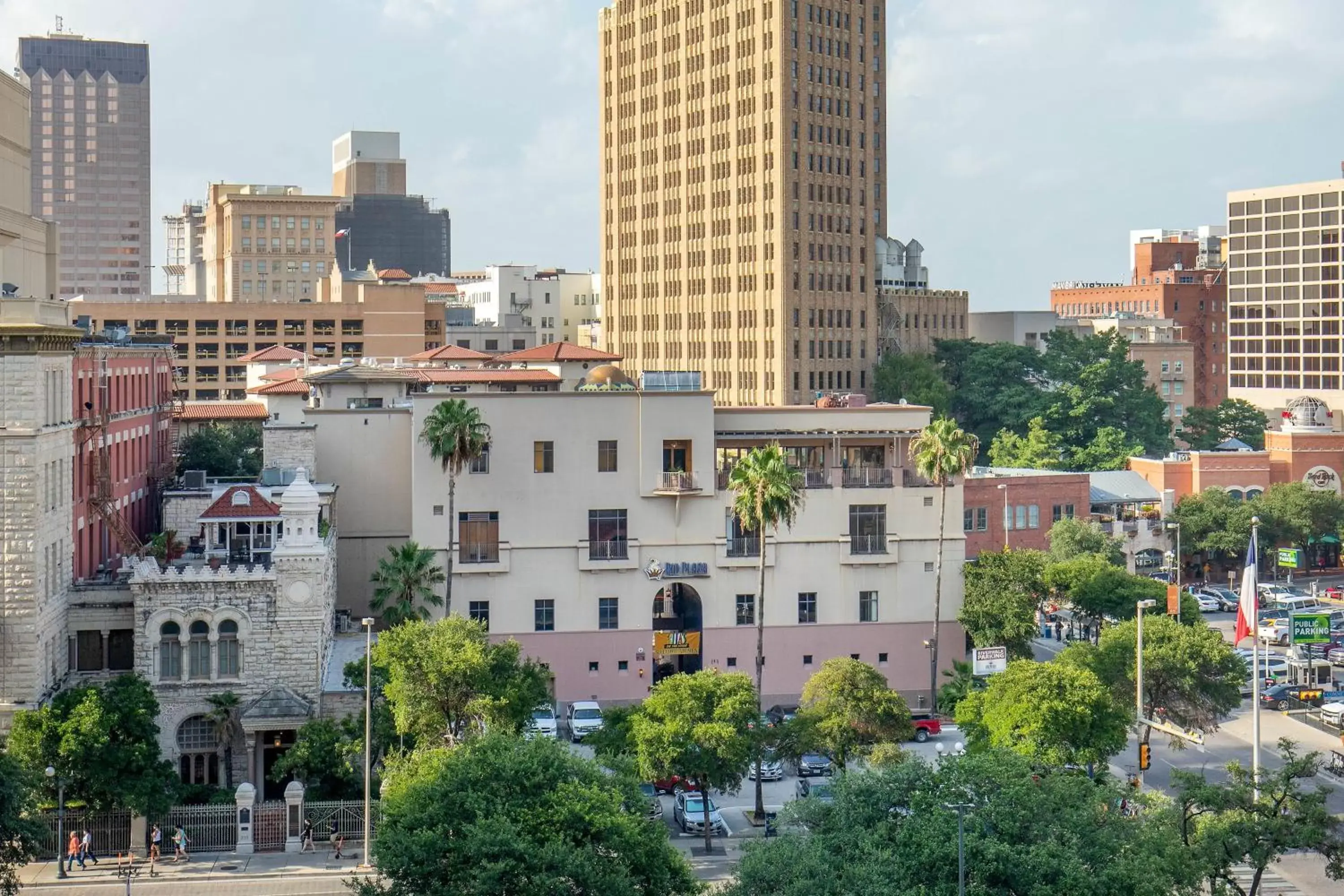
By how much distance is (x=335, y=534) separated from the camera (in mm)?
97562

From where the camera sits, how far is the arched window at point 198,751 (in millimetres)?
79062

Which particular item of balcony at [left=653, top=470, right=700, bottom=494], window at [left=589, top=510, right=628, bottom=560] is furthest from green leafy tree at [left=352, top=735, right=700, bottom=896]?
balcony at [left=653, top=470, right=700, bottom=494]

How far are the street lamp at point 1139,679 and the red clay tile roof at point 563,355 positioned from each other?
43.6 meters

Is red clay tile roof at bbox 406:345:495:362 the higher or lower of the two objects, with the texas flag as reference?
higher

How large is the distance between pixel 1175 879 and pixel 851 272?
140 meters

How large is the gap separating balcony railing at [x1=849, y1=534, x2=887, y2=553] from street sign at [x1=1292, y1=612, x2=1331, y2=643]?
25.3 metres

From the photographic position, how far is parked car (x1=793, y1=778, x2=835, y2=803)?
61719mm

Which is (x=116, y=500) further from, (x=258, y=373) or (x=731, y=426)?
(x=258, y=373)

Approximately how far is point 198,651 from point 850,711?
25.9 metres

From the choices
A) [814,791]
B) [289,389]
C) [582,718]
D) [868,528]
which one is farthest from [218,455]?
[814,791]

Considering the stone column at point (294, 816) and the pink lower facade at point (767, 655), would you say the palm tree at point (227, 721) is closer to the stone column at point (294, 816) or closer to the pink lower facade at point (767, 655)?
the stone column at point (294, 816)

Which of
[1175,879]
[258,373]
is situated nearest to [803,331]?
[258,373]

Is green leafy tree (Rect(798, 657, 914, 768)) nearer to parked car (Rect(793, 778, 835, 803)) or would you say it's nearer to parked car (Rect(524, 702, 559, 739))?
parked car (Rect(793, 778, 835, 803))

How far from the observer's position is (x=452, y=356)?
440 feet
